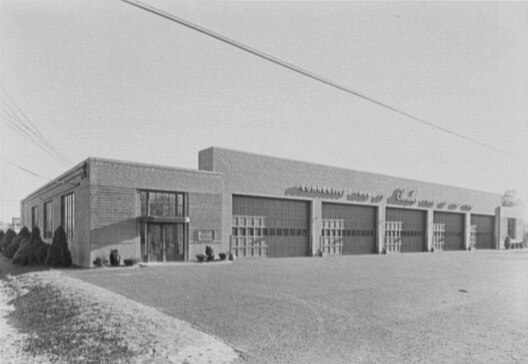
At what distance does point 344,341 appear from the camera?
24.4 feet

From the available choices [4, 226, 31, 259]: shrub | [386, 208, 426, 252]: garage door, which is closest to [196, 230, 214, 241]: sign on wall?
[4, 226, 31, 259]: shrub

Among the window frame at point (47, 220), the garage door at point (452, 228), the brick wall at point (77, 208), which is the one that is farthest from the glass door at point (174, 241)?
the garage door at point (452, 228)

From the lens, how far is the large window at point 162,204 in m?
23.1

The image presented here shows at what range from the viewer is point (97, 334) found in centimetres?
762

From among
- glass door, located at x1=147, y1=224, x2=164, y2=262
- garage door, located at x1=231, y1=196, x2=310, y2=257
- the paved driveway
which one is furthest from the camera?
garage door, located at x1=231, y1=196, x2=310, y2=257

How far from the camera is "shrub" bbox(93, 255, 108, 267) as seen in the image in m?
20.4

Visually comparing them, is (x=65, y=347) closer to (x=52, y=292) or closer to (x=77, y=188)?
(x=52, y=292)

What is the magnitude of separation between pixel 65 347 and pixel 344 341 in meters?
5.17

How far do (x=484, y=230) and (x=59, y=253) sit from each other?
5204 centimetres

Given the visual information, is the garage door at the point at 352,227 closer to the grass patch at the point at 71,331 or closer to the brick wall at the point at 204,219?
the brick wall at the point at 204,219

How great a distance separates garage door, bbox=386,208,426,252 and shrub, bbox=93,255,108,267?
93.7ft

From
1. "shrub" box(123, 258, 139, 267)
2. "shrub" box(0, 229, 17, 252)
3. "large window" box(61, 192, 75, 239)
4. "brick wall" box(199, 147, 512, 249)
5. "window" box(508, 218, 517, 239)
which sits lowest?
"window" box(508, 218, 517, 239)

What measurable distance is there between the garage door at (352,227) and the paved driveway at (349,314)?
700 inches

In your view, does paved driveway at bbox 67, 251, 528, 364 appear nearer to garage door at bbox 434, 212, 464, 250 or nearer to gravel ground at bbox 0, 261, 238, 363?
gravel ground at bbox 0, 261, 238, 363
